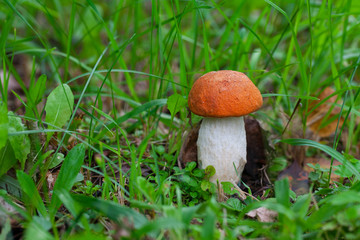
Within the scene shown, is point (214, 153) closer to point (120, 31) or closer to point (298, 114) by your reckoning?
point (298, 114)

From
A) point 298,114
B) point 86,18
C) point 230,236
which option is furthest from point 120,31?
point 230,236

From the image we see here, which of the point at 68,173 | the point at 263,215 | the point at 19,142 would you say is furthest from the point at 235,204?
the point at 19,142

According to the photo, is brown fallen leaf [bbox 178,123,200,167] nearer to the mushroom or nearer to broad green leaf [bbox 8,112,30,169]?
the mushroom

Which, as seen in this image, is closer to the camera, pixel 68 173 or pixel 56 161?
pixel 68 173

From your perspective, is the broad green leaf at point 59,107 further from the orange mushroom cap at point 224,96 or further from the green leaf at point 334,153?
the green leaf at point 334,153

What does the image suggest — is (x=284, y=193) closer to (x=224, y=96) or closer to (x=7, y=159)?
(x=224, y=96)

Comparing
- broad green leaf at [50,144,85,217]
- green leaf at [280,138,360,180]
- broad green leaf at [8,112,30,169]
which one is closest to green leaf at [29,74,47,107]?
broad green leaf at [8,112,30,169]
